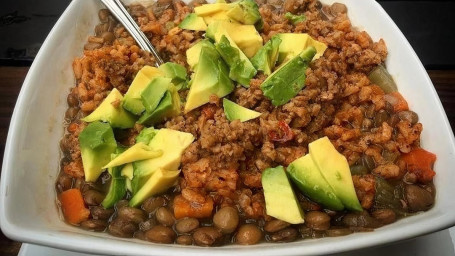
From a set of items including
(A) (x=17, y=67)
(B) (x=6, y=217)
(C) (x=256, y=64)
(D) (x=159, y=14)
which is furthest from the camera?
(A) (x=17, y=67)

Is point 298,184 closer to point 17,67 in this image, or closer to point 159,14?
point 159,14

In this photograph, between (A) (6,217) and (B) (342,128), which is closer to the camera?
(A) (6,217)

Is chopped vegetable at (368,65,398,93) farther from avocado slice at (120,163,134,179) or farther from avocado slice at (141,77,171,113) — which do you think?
avocado slice at (120,163,134,179)

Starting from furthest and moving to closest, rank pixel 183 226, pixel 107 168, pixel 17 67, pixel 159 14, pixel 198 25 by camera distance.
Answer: pixel 17 67 → pixel 159 14 → pixel 198 25 → pixel 107 168 → pixel 183 226

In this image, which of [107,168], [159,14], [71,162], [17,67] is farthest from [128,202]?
[17,67]

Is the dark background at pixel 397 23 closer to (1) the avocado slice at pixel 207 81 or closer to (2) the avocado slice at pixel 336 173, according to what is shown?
(1) the avocado slice at pixel 207 81

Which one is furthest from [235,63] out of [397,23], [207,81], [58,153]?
[397,23]

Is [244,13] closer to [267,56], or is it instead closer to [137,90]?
[267,56]
